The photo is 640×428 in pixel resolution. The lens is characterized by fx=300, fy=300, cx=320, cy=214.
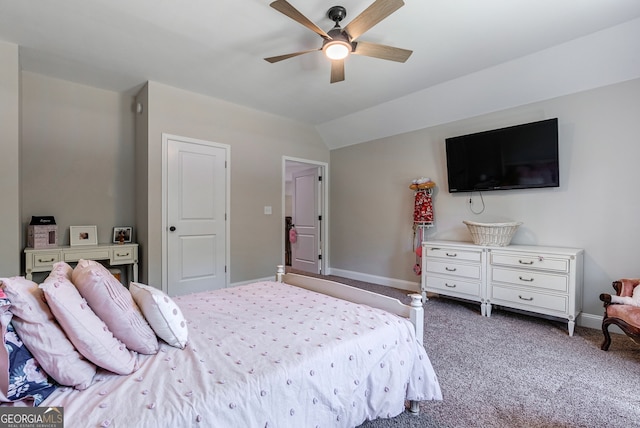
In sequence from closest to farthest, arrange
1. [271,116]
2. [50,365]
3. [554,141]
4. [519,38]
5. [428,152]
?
[50,365]
[519,38]
[554,141]
[428,152]
[271,116]

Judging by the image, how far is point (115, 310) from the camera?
1.17 m

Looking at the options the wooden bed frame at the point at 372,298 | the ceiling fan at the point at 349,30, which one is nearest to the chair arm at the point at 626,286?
the wooden bed frame at the point at 372,298

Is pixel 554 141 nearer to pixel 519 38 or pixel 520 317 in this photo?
pixel 519 38

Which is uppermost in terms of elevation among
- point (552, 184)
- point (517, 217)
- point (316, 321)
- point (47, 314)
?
point (552, 184)

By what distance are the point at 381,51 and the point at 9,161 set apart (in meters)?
3.42

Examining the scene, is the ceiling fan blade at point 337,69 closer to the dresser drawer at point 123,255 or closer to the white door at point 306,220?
the white door at point 306,220

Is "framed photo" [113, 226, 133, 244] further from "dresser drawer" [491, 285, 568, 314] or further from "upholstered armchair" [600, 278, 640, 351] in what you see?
"upholstered armchair" [600, 278, 640, 351]

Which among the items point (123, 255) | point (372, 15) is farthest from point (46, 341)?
point (123, 255)

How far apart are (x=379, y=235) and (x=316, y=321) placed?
3.33 meters

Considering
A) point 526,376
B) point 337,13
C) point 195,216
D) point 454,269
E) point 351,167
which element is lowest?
point 526,376

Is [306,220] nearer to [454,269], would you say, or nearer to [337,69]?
[454,269]

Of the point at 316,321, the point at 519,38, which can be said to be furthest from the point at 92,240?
the point at 519,38

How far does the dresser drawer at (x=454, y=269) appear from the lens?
334 centimetres

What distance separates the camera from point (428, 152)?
4176 mm
